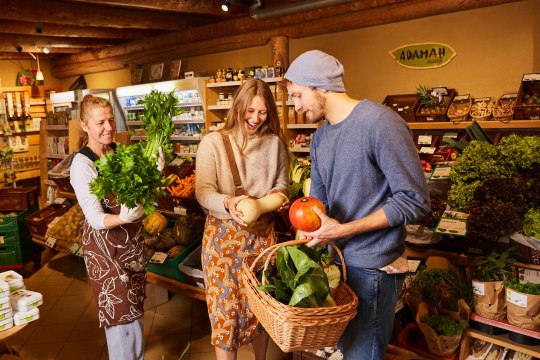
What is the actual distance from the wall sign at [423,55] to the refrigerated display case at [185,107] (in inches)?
105

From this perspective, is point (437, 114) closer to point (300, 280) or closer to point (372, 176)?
point (372, 176)

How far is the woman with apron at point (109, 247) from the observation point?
2293 mm

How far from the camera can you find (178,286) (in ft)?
12.0

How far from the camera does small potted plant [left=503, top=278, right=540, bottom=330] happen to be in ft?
7.59

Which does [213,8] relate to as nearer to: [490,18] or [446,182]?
[490,18]

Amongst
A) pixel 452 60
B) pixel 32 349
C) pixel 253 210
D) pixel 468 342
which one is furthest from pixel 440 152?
pixel 32 349

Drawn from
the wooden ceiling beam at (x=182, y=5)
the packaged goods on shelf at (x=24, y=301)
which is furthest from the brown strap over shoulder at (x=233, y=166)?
the wooden ceiling beam at (x=182, y=5)

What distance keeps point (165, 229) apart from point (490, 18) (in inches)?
151

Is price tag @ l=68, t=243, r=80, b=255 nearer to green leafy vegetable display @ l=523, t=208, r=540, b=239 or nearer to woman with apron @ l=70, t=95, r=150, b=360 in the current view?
woman with apron @ l=70, t=95, r=150, b=360

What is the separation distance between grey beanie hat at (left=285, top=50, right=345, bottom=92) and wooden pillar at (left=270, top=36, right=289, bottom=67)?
4446mm

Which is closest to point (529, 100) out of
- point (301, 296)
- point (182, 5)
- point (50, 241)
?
point (301, 296)

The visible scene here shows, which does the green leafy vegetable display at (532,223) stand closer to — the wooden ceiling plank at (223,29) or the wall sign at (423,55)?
the wall sign at (423,55)

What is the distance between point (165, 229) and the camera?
166 inches

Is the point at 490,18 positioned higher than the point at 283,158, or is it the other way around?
the point at 490,18
